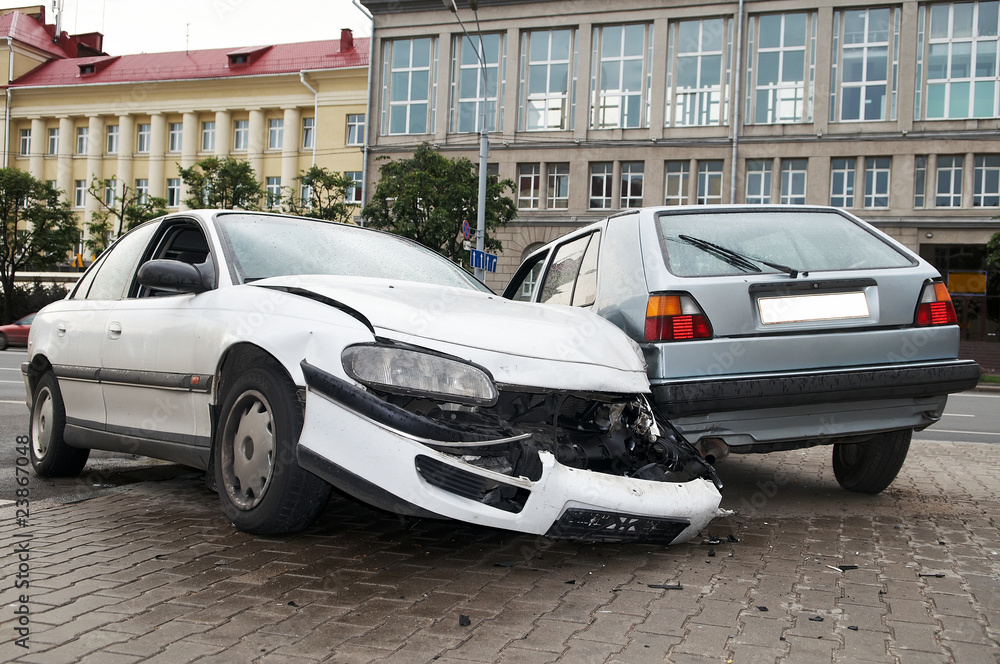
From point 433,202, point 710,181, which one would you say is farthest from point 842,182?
point 433,202

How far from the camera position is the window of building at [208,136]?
5238 centimetres

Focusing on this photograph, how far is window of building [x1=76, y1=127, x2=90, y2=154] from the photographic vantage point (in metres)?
55.6

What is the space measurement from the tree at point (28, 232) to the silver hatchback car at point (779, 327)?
141 ft

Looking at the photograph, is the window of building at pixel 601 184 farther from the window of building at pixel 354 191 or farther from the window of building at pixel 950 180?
the window of building at pixel 354 191

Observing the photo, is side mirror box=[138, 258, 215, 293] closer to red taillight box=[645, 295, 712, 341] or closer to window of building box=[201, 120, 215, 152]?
red taillight box=[645, 295, 712, 341]

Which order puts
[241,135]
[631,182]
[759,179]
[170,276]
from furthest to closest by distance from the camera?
1. [241,135]
2. [631,182]
3. [759,179]
4. [170,276]

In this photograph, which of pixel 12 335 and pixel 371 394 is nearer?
pixel 371 394

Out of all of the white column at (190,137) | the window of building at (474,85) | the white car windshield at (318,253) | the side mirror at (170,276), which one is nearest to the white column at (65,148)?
the white column at (190,137)

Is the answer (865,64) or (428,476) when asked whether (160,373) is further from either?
(865,64)

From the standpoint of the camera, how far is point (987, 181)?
110ft

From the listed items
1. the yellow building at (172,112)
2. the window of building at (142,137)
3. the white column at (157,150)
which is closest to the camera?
the yellow building at (172,112)

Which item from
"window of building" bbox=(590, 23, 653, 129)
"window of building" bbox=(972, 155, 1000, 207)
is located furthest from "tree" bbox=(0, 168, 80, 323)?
"window of building" bbox=(972, 155, 1000, 207)

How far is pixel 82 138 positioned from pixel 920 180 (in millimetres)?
48572

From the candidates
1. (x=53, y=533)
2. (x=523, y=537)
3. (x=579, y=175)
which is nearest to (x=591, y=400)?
(x=523, y=537)
